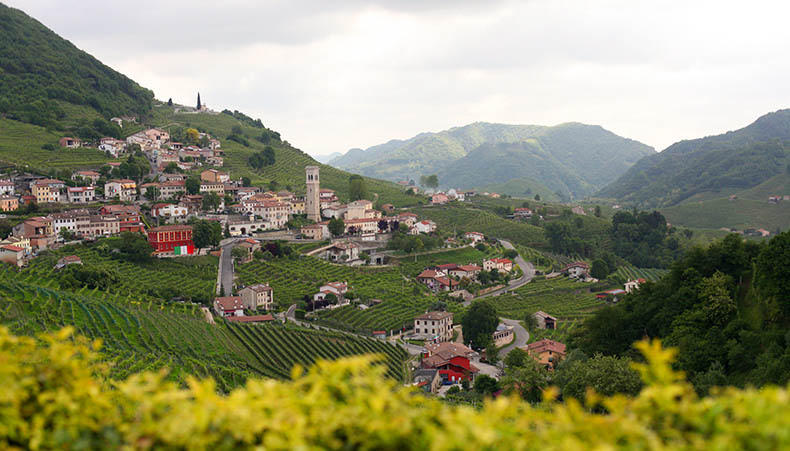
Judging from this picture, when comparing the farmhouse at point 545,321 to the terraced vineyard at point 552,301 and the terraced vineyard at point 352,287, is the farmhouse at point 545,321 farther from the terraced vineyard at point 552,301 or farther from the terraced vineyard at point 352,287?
the terraced vineyard at point 352,287

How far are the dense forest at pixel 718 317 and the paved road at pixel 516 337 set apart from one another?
7393 millimetres

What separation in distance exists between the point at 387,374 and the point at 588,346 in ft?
31.5

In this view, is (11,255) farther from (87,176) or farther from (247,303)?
(87,176)

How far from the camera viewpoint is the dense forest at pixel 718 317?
16562mm

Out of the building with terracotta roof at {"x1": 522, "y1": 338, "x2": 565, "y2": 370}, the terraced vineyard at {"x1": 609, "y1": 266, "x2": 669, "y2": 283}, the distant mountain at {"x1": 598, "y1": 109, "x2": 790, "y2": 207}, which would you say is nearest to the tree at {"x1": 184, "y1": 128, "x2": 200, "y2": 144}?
the terraced vineyard at {"x1": 609, "y1": 266, "x2": 669, "y2": 283}

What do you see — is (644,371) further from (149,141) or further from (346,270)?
(149,141)

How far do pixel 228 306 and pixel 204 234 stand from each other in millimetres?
10798

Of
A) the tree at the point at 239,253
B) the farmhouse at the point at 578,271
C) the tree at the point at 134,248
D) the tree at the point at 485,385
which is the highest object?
the tree at the point at 134,248

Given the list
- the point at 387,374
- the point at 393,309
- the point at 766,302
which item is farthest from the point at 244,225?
the point at 766,302

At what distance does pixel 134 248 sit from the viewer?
38000 millimetres

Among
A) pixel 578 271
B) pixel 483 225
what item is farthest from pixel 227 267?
pixel 483 225

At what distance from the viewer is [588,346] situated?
2464 cm

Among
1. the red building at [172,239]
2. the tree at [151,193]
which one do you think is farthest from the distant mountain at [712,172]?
the red building at [172,239]

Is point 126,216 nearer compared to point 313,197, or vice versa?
point 126,216
